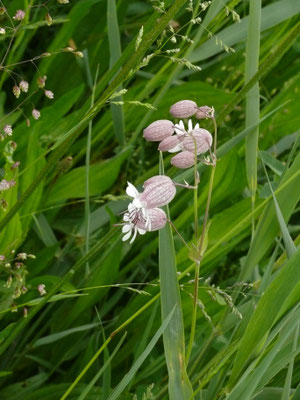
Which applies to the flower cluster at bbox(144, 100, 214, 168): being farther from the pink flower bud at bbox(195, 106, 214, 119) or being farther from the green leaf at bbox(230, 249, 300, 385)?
the green leaf at bbox(230, 249, 300, 385)

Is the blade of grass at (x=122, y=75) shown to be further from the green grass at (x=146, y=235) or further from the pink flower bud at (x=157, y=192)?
the pink flower bud at (x=157, y=192)

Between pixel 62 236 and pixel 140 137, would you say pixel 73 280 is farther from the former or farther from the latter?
pixel 140 137

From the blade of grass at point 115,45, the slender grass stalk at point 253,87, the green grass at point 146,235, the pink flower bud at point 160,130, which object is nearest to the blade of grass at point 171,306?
the green grass at point 146,235

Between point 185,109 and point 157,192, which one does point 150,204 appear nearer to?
point 157,192

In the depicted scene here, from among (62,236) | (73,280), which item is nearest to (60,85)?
(62,236)

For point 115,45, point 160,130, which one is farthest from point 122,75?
point 115,45

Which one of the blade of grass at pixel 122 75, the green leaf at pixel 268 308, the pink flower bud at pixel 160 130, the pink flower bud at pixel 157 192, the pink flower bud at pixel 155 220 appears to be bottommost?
the green leaf at pixel 268 308

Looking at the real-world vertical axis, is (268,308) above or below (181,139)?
below
